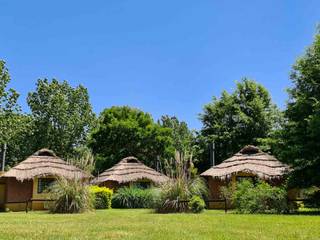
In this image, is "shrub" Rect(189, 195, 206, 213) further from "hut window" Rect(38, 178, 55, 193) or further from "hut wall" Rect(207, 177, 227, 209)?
"hut window" Rect(38, 178, 55, 193)

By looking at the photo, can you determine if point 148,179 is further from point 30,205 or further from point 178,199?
point 178,199

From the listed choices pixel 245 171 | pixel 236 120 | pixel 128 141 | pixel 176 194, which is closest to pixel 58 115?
pixel 128 141

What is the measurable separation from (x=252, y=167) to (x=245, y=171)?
48cm

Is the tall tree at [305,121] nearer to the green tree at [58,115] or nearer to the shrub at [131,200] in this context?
the shrub at [131,200]

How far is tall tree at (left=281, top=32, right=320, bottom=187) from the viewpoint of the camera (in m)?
17.6

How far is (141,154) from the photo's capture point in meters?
38.7

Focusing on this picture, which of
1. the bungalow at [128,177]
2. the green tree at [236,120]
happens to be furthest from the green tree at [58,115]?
the green tree at [236,120]

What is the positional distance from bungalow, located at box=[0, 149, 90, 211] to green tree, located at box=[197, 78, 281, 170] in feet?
47.9

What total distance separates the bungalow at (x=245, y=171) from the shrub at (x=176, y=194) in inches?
266

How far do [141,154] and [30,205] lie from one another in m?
15.5

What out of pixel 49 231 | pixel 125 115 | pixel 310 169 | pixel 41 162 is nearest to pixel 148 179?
pixel 41 162

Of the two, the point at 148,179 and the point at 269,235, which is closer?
the point at 269,235

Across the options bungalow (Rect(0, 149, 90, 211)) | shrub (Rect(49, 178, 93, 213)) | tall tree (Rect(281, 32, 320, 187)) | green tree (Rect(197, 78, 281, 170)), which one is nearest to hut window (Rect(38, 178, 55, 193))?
bungalow (Rect(0, 149, 90, 211))

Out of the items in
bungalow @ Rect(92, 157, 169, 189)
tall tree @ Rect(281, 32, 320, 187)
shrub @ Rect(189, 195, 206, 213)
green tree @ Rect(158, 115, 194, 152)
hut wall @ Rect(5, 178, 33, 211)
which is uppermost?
green tree @ Rect(158, 115, 194, 152)
